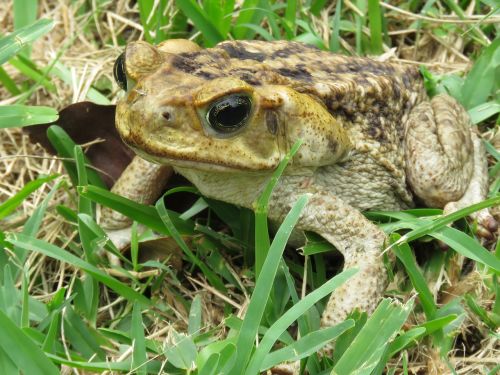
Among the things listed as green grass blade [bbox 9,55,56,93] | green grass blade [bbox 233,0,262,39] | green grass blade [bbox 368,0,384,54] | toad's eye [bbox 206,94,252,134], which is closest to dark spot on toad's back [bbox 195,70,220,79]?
toad's eye [bbox 206,94,252,134]

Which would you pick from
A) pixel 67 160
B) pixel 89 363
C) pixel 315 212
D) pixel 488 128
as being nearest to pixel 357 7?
pixel 488 128

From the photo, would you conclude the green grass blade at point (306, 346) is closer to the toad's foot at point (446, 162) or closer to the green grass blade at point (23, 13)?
the toad's foot at point (446, 162)

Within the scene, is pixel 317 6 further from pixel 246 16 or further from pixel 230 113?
pixel 230 113

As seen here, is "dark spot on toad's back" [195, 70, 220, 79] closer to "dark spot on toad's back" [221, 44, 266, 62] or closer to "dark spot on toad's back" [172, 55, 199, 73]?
"dark spot on toad's back" [172, 55, 199, 73]

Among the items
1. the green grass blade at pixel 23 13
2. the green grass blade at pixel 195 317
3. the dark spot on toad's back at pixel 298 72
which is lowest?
the green grass blade at pixel 195 317

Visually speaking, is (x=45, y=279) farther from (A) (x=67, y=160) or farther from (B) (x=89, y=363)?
(B) (x=89, y=363)

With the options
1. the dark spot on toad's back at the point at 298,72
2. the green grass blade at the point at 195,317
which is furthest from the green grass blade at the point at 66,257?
the dark spot on toad's back at the point at 298,72
